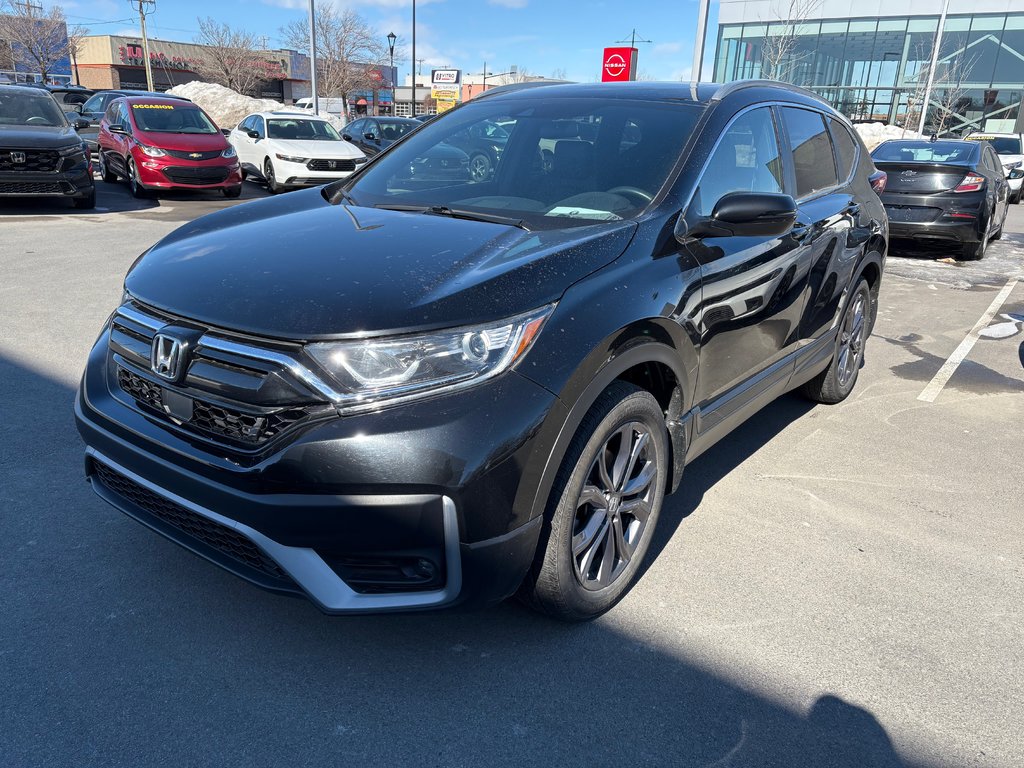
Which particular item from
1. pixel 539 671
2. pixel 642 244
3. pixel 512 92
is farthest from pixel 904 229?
pixel 539 671

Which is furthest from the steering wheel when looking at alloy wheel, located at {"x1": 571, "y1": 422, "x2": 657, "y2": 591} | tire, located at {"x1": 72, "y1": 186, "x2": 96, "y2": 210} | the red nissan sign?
the red nissan sign

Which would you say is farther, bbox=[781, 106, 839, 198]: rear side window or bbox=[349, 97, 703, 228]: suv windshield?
bbox=[781, 106, 839, 198]: rear side window

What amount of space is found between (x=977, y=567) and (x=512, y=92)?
314cm

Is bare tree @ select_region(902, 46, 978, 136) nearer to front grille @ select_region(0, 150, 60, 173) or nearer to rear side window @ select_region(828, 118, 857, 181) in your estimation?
front grille @ select_region(0, 150, 60, 173)

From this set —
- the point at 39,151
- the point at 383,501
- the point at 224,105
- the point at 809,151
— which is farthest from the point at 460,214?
the point at 224,105

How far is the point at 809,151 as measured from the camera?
423 cm

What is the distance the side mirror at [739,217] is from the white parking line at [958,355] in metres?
3.04

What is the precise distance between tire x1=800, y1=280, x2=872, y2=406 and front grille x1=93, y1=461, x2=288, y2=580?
12.1 feet

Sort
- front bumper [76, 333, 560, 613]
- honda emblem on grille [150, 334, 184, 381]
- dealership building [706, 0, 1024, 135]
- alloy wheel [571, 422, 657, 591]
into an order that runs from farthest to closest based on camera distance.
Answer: dealership building [706, 0, 1024, 135], alloy wheel [571, 422, 657, 591], honda emblem on grille [150, 334, 184, 381], front bumper [76, 333, 560, 613]

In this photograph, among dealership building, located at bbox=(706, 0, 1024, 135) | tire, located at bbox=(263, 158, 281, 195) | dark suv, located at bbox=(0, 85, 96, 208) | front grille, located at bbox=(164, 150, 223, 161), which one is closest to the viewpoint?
dark suv, located at bbox=(0, 85, 96, 208)

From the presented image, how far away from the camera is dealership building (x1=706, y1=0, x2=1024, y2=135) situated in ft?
126

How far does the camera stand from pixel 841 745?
2287 mm

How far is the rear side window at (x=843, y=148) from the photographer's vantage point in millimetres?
4684

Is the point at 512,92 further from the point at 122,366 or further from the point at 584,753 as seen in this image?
the point at 584,753
